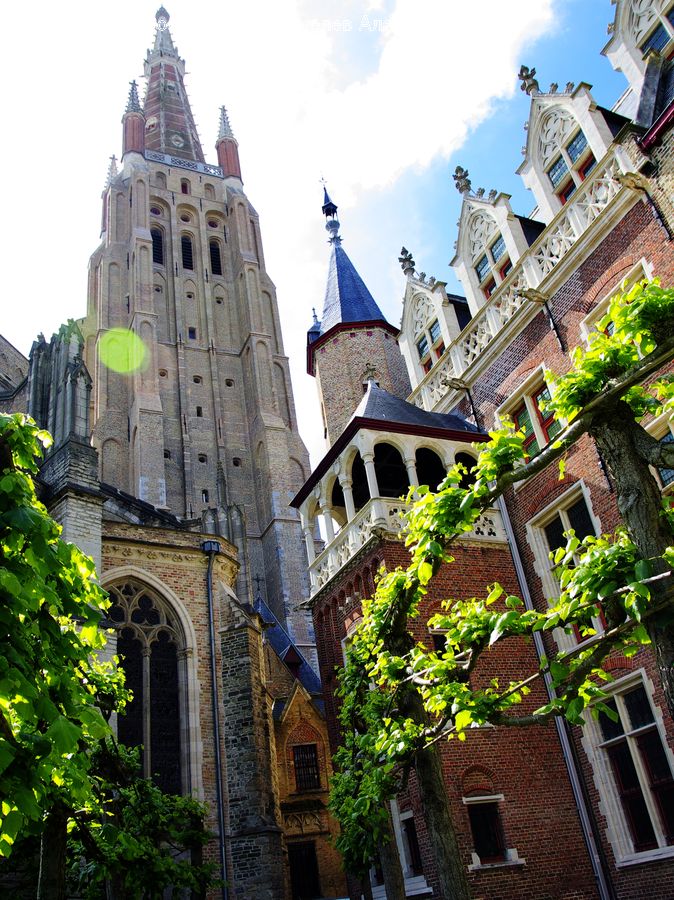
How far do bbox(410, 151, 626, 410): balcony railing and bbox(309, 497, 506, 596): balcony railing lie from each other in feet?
12.4

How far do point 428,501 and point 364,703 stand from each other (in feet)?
20.1

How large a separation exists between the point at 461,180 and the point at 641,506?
15.0 meters

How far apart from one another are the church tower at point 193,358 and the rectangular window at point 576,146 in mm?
23622

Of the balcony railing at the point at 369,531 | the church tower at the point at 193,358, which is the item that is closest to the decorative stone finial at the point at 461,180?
the balcony railing at the point at 369,531

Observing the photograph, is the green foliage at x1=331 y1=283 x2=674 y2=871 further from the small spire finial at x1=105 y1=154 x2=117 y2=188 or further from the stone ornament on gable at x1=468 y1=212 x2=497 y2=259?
the small spire finial at x1=105 y1=154 x2=117 y2=188

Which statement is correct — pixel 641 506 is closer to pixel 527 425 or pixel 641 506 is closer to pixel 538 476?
pixel 538 476

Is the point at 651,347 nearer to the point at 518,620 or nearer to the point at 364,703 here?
the point at 518,620

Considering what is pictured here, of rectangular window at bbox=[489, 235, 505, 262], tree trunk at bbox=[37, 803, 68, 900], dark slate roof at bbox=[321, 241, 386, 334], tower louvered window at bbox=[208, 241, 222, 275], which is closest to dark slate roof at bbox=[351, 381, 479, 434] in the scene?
rectangular window at bbox=[489, 235, 505, 262]

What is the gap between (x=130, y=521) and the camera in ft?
71.1

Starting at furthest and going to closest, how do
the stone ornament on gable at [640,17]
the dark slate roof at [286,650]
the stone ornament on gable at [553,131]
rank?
the dark slate roof at [286,650]
the stone ornament on gable at [553,131]
the stone ornament on gable at [640,17]

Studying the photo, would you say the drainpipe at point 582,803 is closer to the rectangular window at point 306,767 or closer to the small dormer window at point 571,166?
the small dormer window at point 571,166

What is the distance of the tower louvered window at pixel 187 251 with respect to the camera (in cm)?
5184

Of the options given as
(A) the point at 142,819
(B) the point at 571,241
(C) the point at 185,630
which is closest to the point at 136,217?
(C) the point at 185,630

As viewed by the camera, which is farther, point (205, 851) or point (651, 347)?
point (205, 851)
